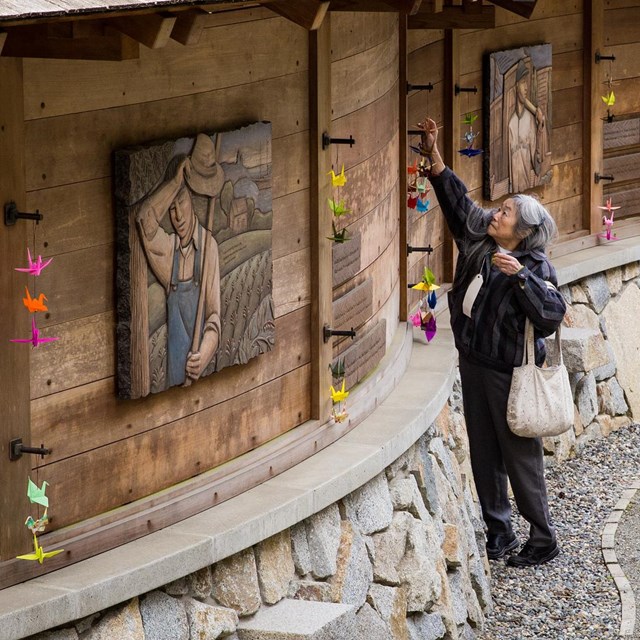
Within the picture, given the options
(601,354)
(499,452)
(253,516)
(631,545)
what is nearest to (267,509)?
(253,516)

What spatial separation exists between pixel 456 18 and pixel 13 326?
4.05 m

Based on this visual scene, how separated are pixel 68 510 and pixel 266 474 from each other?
3.54 ft

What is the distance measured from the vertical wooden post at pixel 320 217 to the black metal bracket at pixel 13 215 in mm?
1743

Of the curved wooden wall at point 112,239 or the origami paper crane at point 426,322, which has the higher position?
the curved wooden wall at point 112,239

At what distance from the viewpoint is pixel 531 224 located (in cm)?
646

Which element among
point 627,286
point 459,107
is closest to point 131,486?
point 459,107

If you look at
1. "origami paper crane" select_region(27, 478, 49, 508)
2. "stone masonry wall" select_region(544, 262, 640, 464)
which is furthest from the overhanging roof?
"stone masonry wall" select_region(544, 262, 640, 464)

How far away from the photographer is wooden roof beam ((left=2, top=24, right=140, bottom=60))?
3.84 metres

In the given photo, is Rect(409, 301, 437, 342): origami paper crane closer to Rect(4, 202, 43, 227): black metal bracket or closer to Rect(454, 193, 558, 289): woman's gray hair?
Rect(454, 193, 558, 289): woman's gray hair

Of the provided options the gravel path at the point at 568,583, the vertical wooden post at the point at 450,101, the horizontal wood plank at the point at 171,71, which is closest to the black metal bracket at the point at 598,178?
the vertical wooden post at the point at 450,101

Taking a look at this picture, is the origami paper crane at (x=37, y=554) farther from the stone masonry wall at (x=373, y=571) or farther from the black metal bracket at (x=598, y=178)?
the black metal bracket at (x=598, y=178)

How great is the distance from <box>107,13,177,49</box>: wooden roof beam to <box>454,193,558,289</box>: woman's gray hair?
10.1 feet

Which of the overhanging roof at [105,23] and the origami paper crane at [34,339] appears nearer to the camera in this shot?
the overhanging roof at [105,23]

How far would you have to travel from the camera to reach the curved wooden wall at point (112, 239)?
13.9ft
